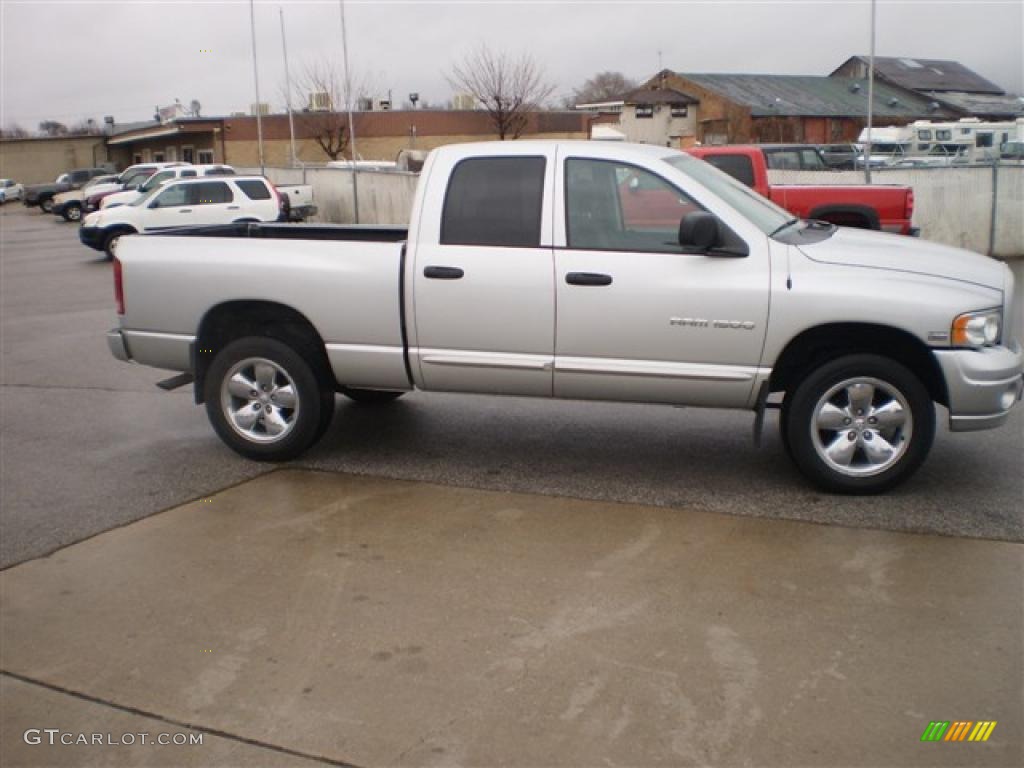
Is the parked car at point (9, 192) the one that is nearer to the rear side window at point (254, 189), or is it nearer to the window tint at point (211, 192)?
the window tint at point (211, 192)

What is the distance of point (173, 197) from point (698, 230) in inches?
847

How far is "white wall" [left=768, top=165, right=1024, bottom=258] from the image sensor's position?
1811cm

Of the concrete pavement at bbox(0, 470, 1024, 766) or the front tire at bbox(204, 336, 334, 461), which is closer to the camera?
the concrete pavement at bbox(0, 470, 1024, 766)

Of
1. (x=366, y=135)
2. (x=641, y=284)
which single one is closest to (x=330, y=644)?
(x=641, y=284)

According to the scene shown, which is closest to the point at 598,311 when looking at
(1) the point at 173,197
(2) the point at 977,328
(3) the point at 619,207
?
(3) the point at 619,207

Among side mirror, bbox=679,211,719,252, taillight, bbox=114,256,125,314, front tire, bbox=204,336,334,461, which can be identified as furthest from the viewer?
taillight, bbox=114,256,125,314

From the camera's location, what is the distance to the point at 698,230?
5.88 metres

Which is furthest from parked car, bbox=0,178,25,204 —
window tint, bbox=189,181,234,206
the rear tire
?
the rear tire

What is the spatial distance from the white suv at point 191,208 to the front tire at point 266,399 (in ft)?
60.5

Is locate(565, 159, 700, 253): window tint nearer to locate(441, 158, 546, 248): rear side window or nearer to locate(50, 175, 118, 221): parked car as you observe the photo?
locate(441, 158, 546, 248): rear side window

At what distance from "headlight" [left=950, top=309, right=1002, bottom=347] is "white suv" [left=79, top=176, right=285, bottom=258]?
20.9m

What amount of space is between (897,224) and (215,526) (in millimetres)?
10791

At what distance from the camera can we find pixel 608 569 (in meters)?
5.10

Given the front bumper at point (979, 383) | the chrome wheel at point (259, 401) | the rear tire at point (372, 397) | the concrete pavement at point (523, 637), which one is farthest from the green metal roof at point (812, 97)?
the concrete pavement at point (523, 637)
